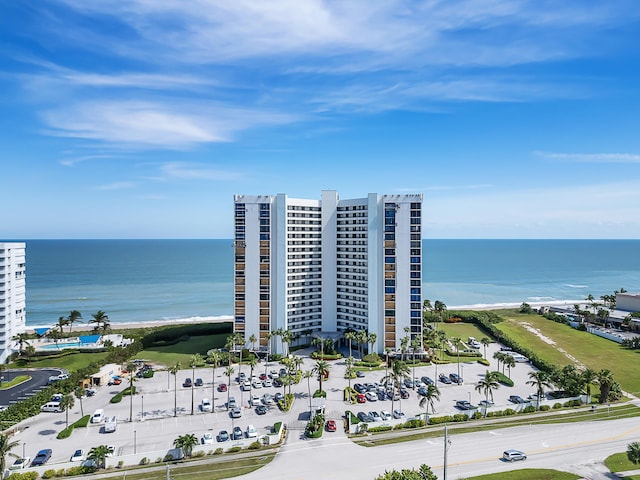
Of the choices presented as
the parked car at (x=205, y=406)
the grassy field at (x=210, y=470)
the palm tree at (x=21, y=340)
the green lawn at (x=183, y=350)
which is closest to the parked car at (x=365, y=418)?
the grassy field at (x=210, y=470)

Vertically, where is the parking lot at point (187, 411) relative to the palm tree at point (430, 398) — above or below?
below

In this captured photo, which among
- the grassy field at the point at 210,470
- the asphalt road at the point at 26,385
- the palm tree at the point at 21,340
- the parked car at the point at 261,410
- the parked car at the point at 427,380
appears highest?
the palm tree at the point at 21,340

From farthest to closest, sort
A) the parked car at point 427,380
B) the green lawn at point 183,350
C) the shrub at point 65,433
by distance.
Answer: the green lawn at point 183,350 < the parked car at point 427,380 < the shrub at point 65,433

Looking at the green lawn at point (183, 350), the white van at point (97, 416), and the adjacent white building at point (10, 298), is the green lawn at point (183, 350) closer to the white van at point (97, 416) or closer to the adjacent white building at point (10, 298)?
the white van at point (97, 416)

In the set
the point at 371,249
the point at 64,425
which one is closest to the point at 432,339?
the point at 371,249

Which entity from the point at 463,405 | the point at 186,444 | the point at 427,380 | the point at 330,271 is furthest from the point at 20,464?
the point at 330,271

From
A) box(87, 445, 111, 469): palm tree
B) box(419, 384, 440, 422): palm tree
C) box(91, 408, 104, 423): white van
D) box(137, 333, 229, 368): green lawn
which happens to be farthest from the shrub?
box(419, 384, 440, 422): palm tree

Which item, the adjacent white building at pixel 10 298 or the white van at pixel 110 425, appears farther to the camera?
the adjacent white building at pixel 10 298
